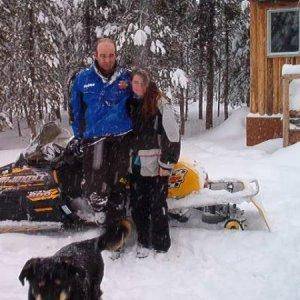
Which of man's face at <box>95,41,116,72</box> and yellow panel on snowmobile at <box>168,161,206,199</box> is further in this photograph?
yellow panel on snowmobile at <box>168,161,206,199</box>

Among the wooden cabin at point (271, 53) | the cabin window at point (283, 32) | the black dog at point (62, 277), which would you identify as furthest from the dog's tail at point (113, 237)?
the cabin window at point (283, 32)

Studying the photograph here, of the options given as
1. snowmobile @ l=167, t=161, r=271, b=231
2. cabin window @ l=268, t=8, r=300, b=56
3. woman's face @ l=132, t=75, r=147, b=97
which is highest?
cabin window @ l=268, t=8, r=300, b=56

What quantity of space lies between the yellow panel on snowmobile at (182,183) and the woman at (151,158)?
0.34 m

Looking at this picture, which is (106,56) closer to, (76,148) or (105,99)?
(105,99)

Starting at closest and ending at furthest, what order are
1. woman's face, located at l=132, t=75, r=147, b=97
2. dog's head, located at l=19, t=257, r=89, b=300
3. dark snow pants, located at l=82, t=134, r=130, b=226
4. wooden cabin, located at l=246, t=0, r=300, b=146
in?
1. dog's head, located at l=19, t=257, r=89, b=300
2. woman's face, located at l=132, t=75, r=147, b=97
3. dark snow pants, located at l=82, t=134, r=130, b=226
4. wooden cabin, located at l=246, t=0, r=300, b=146

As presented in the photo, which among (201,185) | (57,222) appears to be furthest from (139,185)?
(57,222)

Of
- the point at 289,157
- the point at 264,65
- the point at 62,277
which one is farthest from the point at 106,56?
the point at 264,65

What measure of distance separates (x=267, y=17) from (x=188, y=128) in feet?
45.4

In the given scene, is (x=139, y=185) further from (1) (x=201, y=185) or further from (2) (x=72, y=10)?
(2) (x=72, y=10)

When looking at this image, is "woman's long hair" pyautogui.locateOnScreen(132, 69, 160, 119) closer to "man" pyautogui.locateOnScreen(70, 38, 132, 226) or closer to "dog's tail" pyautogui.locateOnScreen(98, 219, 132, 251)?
"man" pyautogui.locateOnScreen(70, 38, 132, 226)

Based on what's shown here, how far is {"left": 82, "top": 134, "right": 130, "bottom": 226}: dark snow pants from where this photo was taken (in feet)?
15.6

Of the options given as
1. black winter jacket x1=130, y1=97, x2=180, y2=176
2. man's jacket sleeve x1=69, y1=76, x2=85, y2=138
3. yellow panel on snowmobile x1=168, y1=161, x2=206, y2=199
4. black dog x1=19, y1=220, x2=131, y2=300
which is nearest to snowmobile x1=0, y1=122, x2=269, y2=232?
yellow panel on snowmobile x1=168, y1=161, x2=206, y2=199

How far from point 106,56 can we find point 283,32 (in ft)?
28.3

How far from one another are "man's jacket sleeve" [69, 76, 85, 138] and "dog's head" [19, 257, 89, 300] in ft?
6.17
